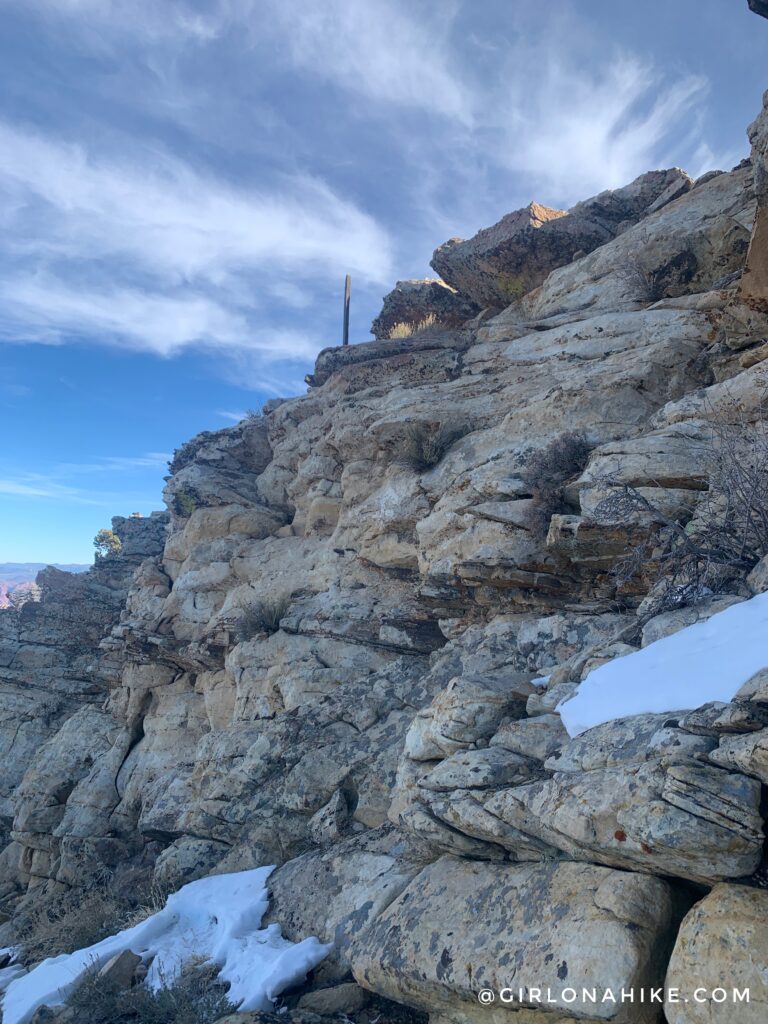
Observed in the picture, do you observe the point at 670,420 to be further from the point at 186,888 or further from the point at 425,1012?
the point at 186,888

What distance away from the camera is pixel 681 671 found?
473 cm

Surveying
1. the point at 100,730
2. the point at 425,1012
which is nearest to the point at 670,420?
the point at 425,1012

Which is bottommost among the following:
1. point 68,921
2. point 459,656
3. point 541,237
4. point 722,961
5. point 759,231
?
point 68,921

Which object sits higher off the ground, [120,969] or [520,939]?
[520,939]

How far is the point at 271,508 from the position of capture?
17031 millimetres

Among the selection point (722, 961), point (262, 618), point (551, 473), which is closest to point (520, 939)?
point (722, 961)

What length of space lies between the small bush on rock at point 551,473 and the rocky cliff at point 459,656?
0.24ft

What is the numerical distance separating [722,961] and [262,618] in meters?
→ 10.2

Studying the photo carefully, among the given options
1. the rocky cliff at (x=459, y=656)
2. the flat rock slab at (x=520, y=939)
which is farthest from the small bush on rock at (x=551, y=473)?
the flat rock slab at (x=520, y=939)

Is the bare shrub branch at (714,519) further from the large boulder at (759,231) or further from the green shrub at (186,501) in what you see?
the green shrub at (186,501)

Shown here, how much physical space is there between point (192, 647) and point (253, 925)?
8.38m

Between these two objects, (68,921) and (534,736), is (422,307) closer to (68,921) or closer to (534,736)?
(534,736)

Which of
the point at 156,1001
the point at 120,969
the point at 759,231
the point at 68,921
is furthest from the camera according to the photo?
the point at 68,921

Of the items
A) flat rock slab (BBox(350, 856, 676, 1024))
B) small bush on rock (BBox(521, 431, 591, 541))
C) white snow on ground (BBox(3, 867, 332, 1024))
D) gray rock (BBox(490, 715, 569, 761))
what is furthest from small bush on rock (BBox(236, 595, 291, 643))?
flat rock slab (BBox(350, 856, 676, 1024))
